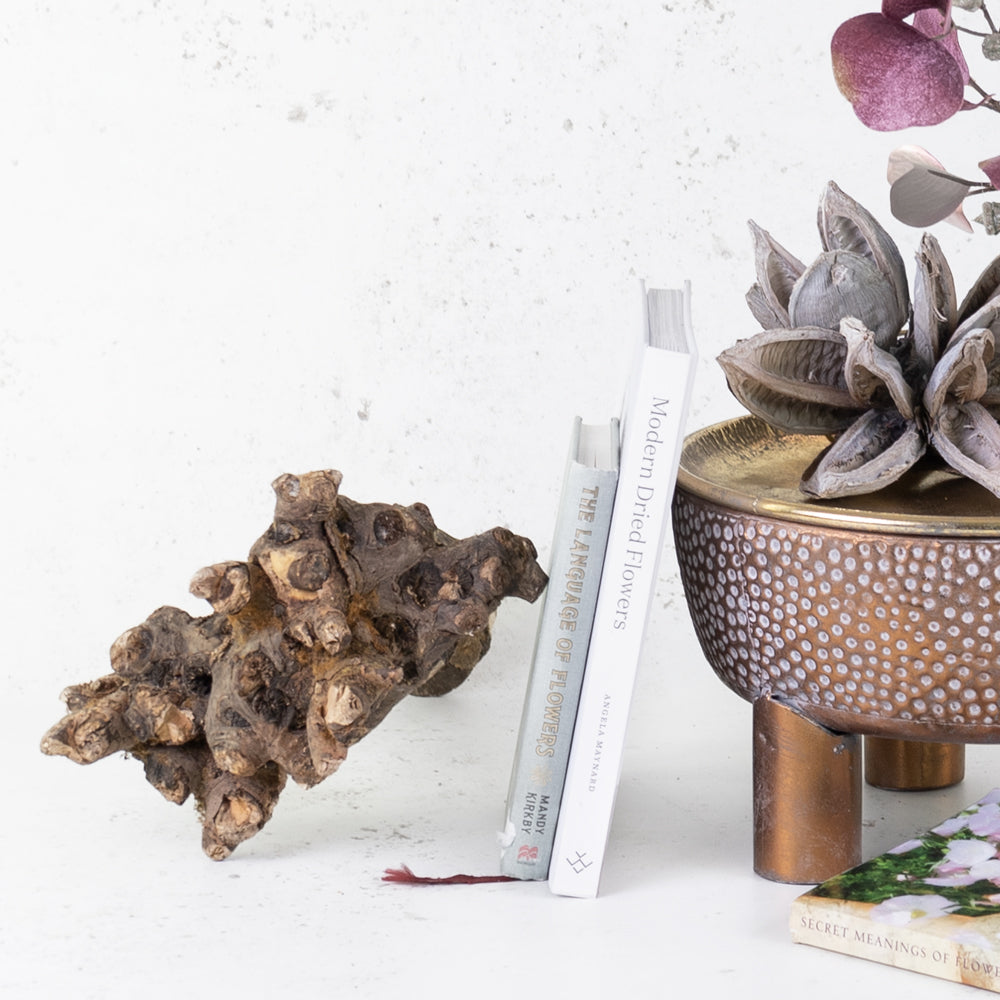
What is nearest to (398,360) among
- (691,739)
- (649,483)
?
(691,739)

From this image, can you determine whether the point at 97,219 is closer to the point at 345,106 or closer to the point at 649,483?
the point at 345,106

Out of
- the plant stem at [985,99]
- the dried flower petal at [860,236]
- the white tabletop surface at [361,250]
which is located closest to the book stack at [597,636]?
the dried flower petal at [860,236]

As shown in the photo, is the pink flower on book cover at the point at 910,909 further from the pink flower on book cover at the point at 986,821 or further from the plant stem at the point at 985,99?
the plant stem at the point at 985,99

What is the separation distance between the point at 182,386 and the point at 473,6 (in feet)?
1.44

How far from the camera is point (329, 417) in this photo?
1.57 metres

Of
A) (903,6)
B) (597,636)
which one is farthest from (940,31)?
(597,636)

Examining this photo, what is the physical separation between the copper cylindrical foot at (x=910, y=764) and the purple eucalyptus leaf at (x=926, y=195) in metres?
0.42

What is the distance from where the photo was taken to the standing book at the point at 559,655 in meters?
1.00

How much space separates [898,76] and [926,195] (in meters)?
0.09

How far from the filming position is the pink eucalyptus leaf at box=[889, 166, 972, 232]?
0.96m

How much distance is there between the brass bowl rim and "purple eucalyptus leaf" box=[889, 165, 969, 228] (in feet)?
0.55

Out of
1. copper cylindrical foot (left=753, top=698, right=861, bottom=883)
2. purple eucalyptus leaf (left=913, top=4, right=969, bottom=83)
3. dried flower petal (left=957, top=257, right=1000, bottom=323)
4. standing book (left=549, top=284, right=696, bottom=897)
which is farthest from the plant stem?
copper cylindrical foot (left=753, top=698, right=861, bottom=883)

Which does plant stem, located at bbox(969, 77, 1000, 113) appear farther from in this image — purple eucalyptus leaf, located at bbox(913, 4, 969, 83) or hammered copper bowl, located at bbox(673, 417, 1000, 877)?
hammered copper bowl, located at bbox(673, 417, 1000, 877)

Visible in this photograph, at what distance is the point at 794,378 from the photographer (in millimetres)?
A: 1027
